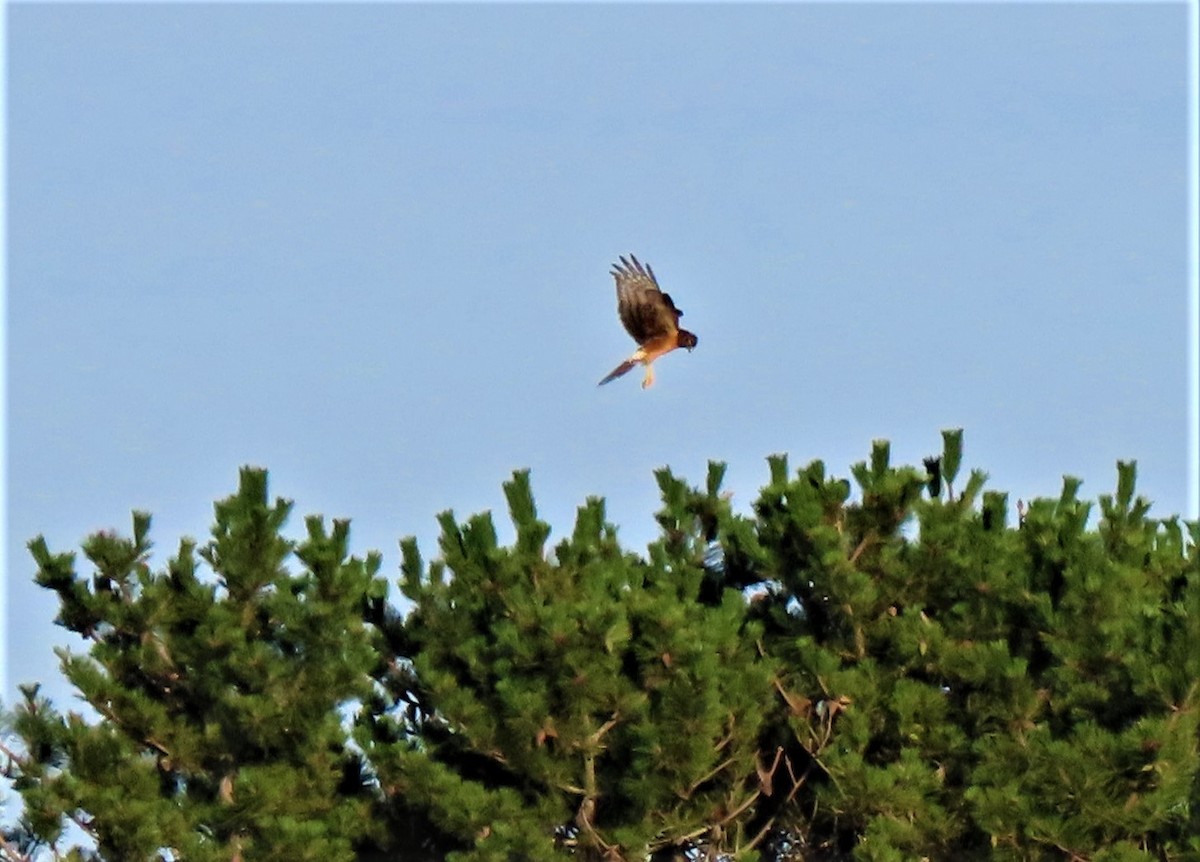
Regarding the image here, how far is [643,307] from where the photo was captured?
16.5 metres

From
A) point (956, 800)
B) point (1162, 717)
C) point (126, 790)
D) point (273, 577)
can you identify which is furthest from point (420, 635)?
point (1162, 717)

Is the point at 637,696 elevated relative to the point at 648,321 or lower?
lower

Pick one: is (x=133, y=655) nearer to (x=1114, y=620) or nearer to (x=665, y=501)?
(x=665, y=501)

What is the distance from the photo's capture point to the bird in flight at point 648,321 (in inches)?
643

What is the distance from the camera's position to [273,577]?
55.0 feet

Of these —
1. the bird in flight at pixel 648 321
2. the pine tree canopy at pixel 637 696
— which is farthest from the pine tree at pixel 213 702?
the bird in flight at pixel 648 321

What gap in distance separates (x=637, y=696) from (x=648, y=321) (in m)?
2.20

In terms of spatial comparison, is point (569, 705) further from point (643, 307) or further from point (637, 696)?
point (643, 307)

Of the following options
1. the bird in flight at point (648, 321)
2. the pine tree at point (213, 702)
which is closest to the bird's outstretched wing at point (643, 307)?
the bird in flight at point (648, 321)

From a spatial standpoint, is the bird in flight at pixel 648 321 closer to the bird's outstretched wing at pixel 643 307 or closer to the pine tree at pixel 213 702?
the bird's outstretched wing at pixel 643 307

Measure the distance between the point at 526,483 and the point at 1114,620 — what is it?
357 centimetres

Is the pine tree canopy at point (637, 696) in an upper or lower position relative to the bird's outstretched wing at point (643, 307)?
lower

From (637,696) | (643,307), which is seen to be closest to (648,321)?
(643,307)

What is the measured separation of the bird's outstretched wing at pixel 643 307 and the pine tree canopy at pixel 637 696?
1.27 meters
